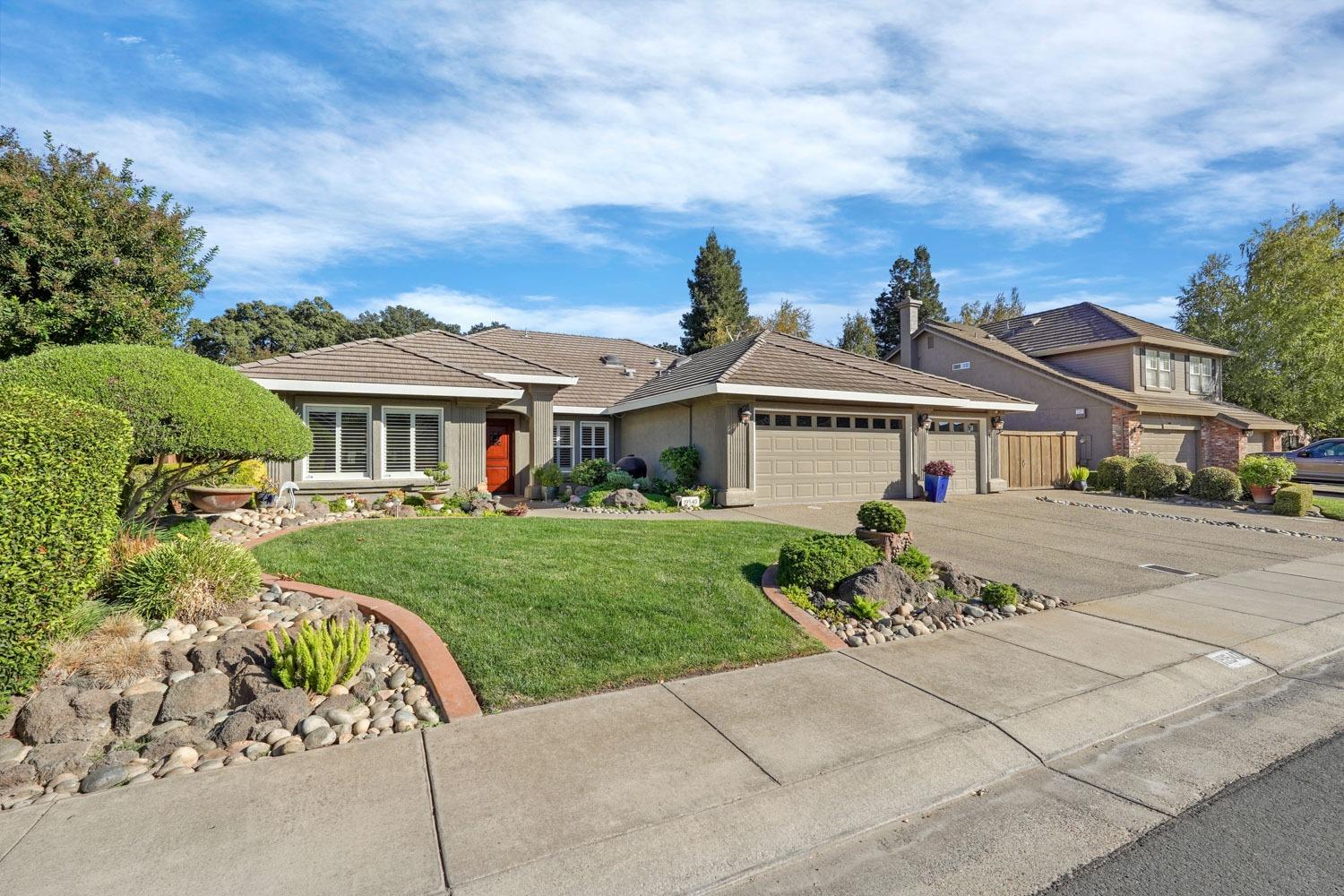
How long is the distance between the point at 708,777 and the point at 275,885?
6.27 ft

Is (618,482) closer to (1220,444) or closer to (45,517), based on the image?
(45,517)

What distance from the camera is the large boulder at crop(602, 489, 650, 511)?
13039 millimetres

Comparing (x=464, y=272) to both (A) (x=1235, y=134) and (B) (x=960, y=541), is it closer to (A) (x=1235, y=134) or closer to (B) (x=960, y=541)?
(B) (x=960, y=541)

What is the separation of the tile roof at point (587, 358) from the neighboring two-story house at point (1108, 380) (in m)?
11.3

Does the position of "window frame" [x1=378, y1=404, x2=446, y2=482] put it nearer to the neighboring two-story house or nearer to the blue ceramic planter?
the blue ceramic planter

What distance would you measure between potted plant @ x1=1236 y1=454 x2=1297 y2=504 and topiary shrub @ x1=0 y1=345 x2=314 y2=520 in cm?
2064

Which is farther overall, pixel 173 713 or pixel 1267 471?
pixel 1267 471

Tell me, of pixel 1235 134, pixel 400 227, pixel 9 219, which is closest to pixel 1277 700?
pixel 1235 134

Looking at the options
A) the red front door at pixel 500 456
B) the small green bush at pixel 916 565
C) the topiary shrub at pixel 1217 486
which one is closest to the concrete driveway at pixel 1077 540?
the small green bush at pixel 916 565

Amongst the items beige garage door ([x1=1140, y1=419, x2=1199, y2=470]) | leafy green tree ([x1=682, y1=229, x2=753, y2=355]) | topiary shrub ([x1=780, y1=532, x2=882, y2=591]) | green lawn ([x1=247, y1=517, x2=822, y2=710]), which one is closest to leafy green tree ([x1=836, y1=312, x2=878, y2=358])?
leafy green tree ([x1=682, y1=229, x2=753, y2=355])

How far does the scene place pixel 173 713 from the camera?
12.6ft

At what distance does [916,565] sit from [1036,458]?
583 inches

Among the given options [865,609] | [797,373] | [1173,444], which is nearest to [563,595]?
[865,609]

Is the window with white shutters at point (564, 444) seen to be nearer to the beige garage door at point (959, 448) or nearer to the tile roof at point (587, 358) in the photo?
the tile roof at point (587, 358)
